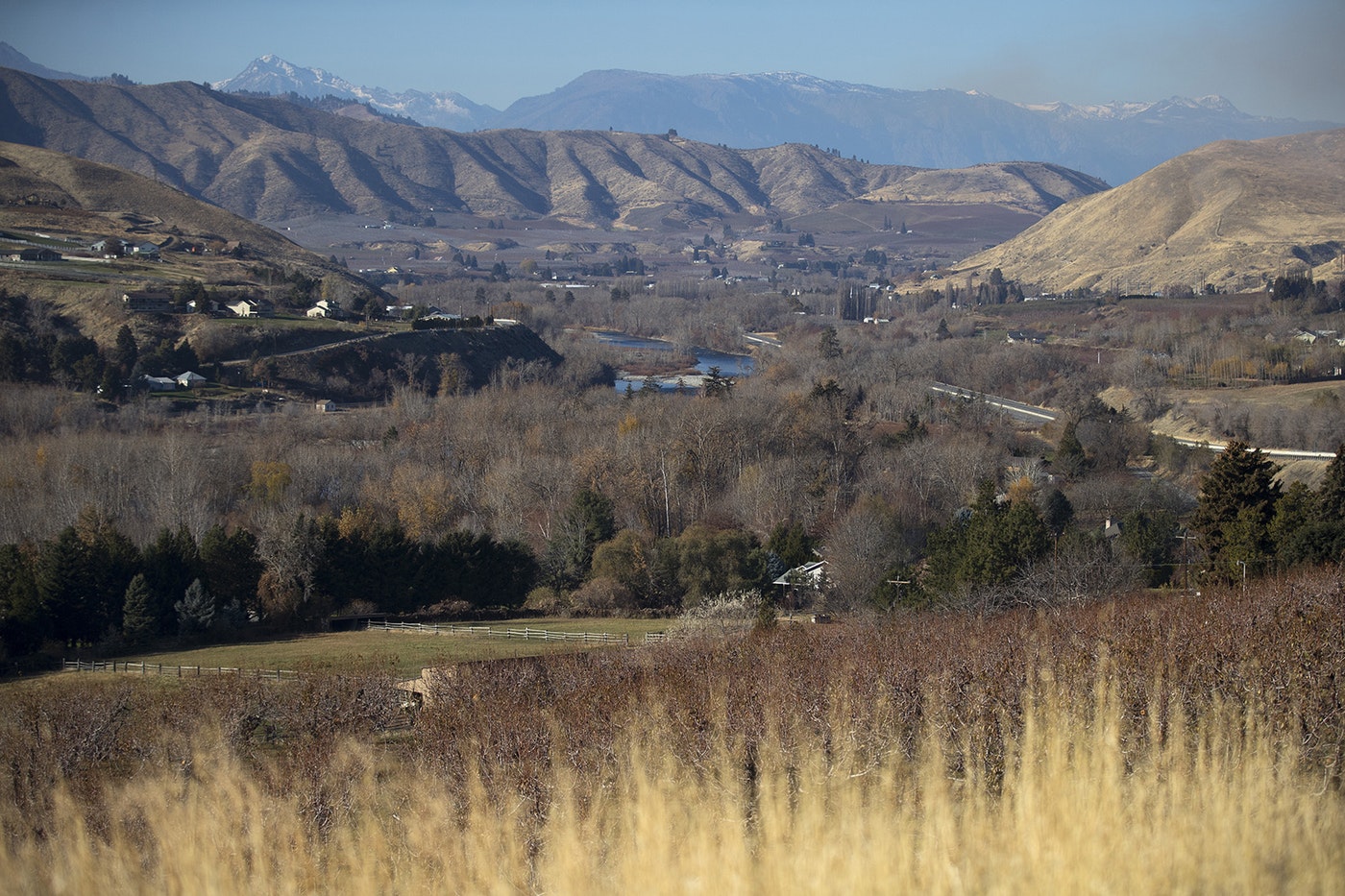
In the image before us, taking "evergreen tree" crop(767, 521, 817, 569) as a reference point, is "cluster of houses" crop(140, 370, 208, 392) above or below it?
above

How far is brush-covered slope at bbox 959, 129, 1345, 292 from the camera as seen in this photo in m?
108

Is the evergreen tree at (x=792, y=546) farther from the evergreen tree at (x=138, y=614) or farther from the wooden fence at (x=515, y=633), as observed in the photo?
the evergreen tree at (x=138, y=614)

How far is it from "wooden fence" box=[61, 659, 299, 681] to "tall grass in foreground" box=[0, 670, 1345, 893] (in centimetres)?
927

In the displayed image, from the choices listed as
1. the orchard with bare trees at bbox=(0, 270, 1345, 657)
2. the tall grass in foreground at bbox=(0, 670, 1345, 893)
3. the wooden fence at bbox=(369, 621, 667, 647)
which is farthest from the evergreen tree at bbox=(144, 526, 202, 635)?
the tall grass in foreground at bbox=(0, 670, 1345, 893)

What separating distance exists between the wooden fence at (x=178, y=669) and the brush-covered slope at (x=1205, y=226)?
3729 inches

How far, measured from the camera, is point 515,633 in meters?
26.8

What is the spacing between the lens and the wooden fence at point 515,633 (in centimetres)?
2483

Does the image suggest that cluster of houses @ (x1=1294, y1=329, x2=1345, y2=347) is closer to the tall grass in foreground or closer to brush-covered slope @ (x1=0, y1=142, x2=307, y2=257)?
the tall grass in foreground

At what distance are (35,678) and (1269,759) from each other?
793 inches

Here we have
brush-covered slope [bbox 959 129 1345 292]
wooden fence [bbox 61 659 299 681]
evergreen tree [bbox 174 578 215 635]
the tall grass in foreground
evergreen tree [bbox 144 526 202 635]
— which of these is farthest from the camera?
brush-covered slope [bbox 959 129 1345 292]

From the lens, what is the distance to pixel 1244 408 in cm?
5206

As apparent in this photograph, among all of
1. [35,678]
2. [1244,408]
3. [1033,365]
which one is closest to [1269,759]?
[35,678]

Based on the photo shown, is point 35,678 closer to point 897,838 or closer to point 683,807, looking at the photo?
point 683,807

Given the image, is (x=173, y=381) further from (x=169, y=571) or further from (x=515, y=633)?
(x=515, y=633)
